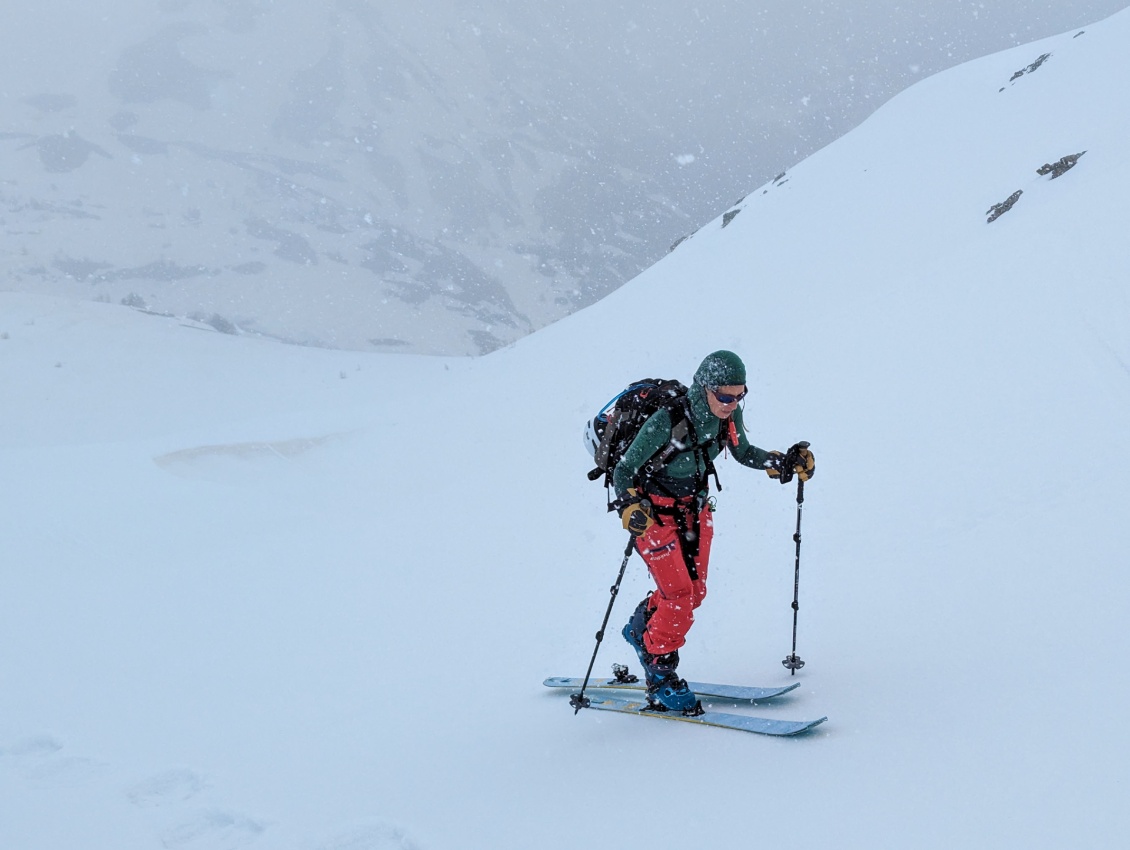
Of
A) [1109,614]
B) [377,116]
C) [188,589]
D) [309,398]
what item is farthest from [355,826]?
[377,116]

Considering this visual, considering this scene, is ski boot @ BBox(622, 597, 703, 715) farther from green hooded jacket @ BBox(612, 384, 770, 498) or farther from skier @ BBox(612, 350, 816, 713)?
green hooded jacket @ BBox(612, 384, 770, 498)

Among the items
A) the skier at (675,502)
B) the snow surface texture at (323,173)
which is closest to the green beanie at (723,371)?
the skier at (675,502)

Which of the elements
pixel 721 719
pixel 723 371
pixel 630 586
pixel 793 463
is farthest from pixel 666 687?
pixel 630 586

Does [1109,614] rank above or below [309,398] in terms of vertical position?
below

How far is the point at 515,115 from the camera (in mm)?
131875

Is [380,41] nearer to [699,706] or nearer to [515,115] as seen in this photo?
[515,115]

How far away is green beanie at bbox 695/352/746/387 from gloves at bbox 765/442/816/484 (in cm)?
80

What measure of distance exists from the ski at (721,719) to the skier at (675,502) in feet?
0.28

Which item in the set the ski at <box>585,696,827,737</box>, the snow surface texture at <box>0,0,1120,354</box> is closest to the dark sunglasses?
the ski at <box>585,696,827,737</box>

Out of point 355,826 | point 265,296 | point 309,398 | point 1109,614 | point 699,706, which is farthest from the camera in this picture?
point 265,296

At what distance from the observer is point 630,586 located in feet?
26.0

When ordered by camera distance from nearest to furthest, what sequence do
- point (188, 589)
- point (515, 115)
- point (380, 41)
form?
point (188, 589) → point (380, 41) → point (515, 115)

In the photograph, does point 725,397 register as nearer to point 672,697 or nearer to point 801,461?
point 801,461

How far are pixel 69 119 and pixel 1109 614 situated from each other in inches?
4226
